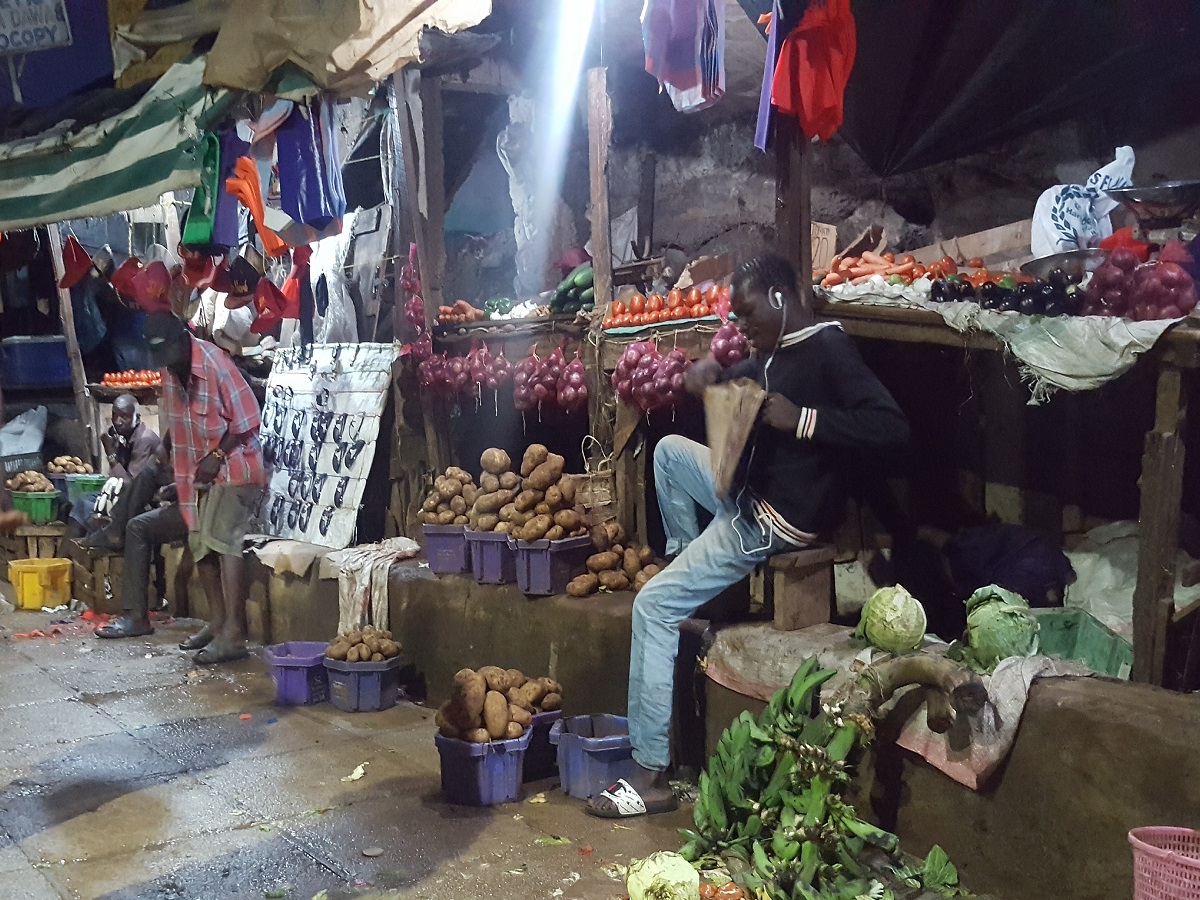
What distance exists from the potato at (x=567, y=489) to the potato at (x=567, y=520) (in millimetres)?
140

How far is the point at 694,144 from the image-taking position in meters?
10.2

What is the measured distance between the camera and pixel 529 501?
643cm

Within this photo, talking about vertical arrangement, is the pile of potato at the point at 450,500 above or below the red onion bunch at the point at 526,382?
below

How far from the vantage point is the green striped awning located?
5.43 m

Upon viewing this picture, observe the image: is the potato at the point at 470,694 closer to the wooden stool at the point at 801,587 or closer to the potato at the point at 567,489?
the wooden stool at the point at 801,587

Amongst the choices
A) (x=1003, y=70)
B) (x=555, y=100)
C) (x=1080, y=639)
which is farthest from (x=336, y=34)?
(x=555, y=100)

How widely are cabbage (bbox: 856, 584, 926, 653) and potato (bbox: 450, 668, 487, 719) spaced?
192 cm

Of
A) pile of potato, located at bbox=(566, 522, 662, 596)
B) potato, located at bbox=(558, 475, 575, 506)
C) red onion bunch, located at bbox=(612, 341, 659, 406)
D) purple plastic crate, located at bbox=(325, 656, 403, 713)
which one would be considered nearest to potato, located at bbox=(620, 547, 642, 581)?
pile of potato, located at bbox=(566, 522, 662, 596)

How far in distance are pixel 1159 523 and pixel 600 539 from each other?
Answer: 336cm

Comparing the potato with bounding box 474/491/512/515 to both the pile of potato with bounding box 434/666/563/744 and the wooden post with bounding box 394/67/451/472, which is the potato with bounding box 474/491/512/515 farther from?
the wooden post with bounding box 394/67/451/472

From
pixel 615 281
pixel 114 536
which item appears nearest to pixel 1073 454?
pixel 615 281

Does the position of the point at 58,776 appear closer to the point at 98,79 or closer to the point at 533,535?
the point at 533,535

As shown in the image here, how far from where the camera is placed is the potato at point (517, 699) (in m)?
5.09

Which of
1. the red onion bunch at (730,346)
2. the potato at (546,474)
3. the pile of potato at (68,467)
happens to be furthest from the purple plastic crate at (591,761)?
the pile of potato at (68,467)
